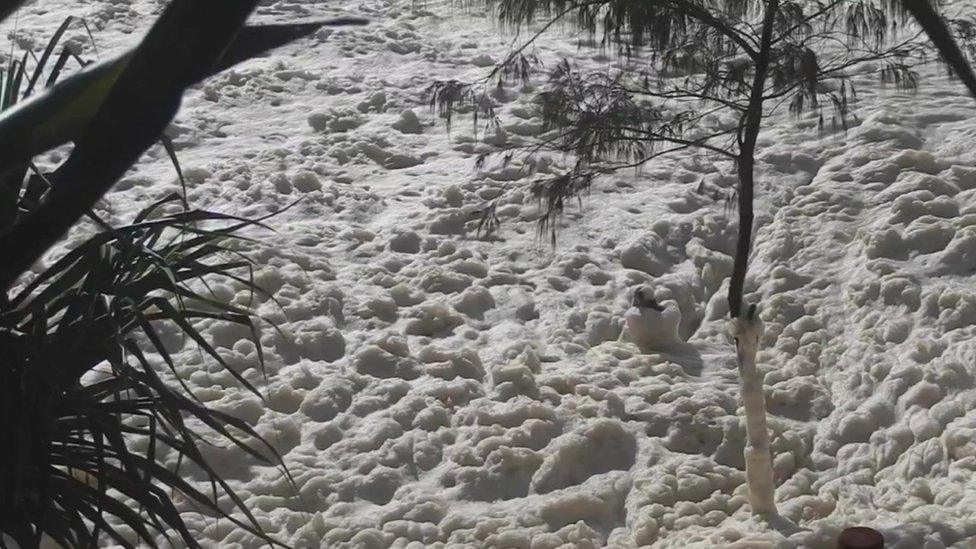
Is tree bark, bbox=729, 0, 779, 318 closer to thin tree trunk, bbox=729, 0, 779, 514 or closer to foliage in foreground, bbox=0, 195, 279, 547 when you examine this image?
Result: thin tree trunk, bbox=729, 0, 779, 514

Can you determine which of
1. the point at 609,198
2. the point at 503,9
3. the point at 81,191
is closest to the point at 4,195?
the point at 81,191

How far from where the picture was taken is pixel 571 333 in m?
4.66

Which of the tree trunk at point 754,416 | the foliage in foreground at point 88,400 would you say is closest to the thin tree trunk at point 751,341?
the tree trunk at point 754,416

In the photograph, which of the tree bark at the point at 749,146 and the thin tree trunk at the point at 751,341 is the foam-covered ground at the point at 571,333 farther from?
the tree bark at the point at 749,146

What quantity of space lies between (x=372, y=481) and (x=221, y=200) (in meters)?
1.89

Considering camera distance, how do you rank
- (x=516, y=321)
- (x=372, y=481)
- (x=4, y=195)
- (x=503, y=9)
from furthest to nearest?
1. (x=516, y=321)
2. (x=372, y=481)
3. (x=503, y=9)
4. (x=4, y=195)

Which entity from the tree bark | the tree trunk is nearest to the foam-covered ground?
the tree trunk

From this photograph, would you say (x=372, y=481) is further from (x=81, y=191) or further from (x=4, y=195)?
(x=81, y=191)

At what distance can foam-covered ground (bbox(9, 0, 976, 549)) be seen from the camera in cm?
375

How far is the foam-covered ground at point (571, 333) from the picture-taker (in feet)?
12.3

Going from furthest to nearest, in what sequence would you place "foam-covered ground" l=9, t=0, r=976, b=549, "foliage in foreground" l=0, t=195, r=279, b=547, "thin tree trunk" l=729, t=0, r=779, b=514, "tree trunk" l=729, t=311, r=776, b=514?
1. "foam-covered ground" l=9, t=0, r=976, b=549
2. "tree trunk" l=729, t=311, r=776, b=514
3. "thin tree trunk" l=729, t=0, r=779, b=514
4. "foliage in foreground" l=0, t=195, r=279, b=547

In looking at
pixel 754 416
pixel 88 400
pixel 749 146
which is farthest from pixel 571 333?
pixel 88 400

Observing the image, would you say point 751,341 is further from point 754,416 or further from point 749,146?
point 749,146

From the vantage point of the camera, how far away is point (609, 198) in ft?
17.9
